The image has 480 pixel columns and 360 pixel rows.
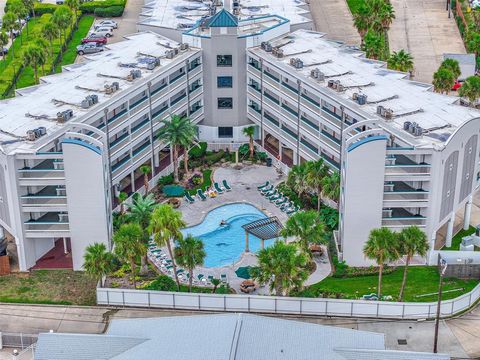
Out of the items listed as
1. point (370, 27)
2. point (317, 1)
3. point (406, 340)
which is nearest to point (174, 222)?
point (406, 340)

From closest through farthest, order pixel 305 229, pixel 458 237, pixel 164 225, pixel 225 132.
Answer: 1. pixel 164 225
2. pixel 305 229
3. pixel 458 237
4. pixel 225 132

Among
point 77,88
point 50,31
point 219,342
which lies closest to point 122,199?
point 77,88

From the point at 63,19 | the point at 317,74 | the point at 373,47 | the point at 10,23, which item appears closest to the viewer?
the point at 317,74

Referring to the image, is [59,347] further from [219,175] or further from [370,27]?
[370,27]

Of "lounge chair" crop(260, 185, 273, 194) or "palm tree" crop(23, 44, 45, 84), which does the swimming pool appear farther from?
"palm tree" crop(23, 44, 45, 84)

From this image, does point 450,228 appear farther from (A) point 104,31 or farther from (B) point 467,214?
(A) point 104,31

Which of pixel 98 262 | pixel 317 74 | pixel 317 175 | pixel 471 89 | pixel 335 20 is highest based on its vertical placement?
pixel 317 74
